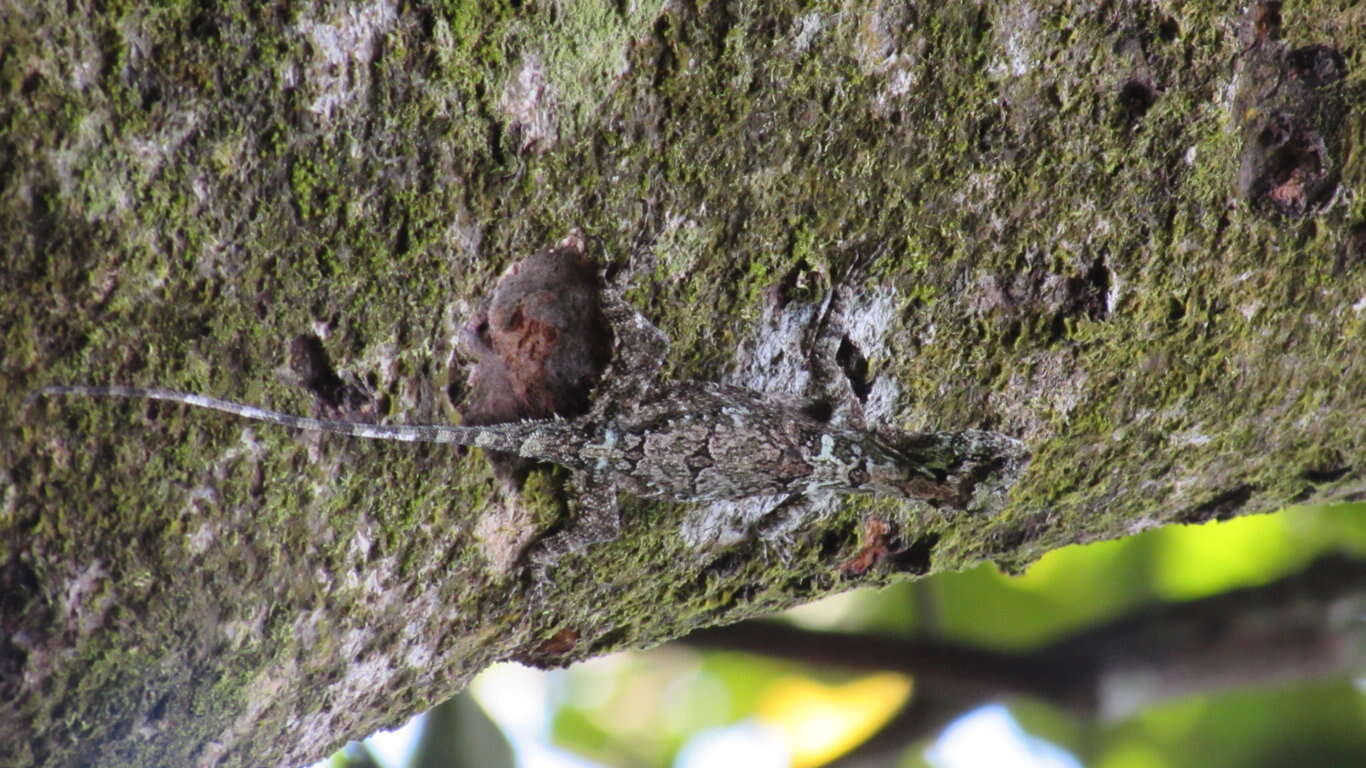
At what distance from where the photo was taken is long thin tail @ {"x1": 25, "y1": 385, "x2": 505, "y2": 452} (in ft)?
7.76

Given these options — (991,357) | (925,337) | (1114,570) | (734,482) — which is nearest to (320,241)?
(734,482)

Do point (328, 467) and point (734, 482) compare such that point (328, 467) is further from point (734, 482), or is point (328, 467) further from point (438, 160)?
point (734, 482)

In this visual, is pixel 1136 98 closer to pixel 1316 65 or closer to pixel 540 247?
pixel 1316 65

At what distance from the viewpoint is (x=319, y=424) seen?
8.78 feet

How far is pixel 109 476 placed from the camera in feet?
8.00

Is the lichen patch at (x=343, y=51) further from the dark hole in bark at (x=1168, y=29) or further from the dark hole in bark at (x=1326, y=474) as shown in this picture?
the dark hole in bark at (x=1326, y=474)

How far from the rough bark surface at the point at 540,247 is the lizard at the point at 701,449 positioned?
10 centimetres

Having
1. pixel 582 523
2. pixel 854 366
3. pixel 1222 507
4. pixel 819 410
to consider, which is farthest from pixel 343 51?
pixel 1222 507

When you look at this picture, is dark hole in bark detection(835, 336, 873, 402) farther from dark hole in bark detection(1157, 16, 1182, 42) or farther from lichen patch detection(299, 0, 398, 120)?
lichen patch detection(299, 0, 398, 120)

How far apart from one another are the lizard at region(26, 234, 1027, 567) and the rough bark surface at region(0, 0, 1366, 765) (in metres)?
0.10

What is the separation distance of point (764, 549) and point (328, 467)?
1862 millimetres

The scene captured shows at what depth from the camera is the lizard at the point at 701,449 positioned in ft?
10.8

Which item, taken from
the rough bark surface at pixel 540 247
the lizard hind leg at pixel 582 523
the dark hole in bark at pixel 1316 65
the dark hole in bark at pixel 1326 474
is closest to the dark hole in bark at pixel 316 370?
the rough bark surface at pixel 540 247

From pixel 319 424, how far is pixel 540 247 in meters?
→ 0.82
